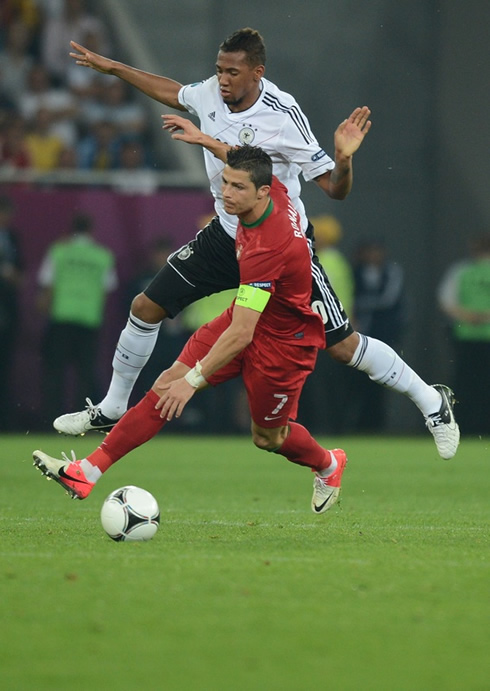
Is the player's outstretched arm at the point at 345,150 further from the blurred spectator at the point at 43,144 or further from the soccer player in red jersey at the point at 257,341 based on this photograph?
the blurred spectator at the point at 43,144

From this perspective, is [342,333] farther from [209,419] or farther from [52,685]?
[209,419]

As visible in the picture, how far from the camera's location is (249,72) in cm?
700

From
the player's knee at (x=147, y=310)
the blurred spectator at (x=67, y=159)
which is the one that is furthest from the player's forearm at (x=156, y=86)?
the blurred spectator at (x=67, y=159)

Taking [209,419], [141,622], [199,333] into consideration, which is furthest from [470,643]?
[209,419]

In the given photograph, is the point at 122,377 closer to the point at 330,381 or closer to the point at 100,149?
the point at 330,381

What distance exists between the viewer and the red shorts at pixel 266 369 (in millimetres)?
6930

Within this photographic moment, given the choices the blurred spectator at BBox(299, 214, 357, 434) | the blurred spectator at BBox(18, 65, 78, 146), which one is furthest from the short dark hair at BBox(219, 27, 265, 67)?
the blurred spectator at BBox(18, 65, 78, 146)

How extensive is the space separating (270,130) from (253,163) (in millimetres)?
765

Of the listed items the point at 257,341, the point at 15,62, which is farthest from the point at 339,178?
the point at 15,62

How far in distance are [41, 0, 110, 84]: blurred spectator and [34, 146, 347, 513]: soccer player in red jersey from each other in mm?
11018

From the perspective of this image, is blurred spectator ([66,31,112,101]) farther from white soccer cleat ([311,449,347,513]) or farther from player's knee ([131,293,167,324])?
white soccer cleat ([311,449,347,513])

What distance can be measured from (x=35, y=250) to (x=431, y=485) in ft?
22.5

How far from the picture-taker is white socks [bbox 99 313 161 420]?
A: 773 cm

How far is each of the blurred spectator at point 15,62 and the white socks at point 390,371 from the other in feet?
34.4
